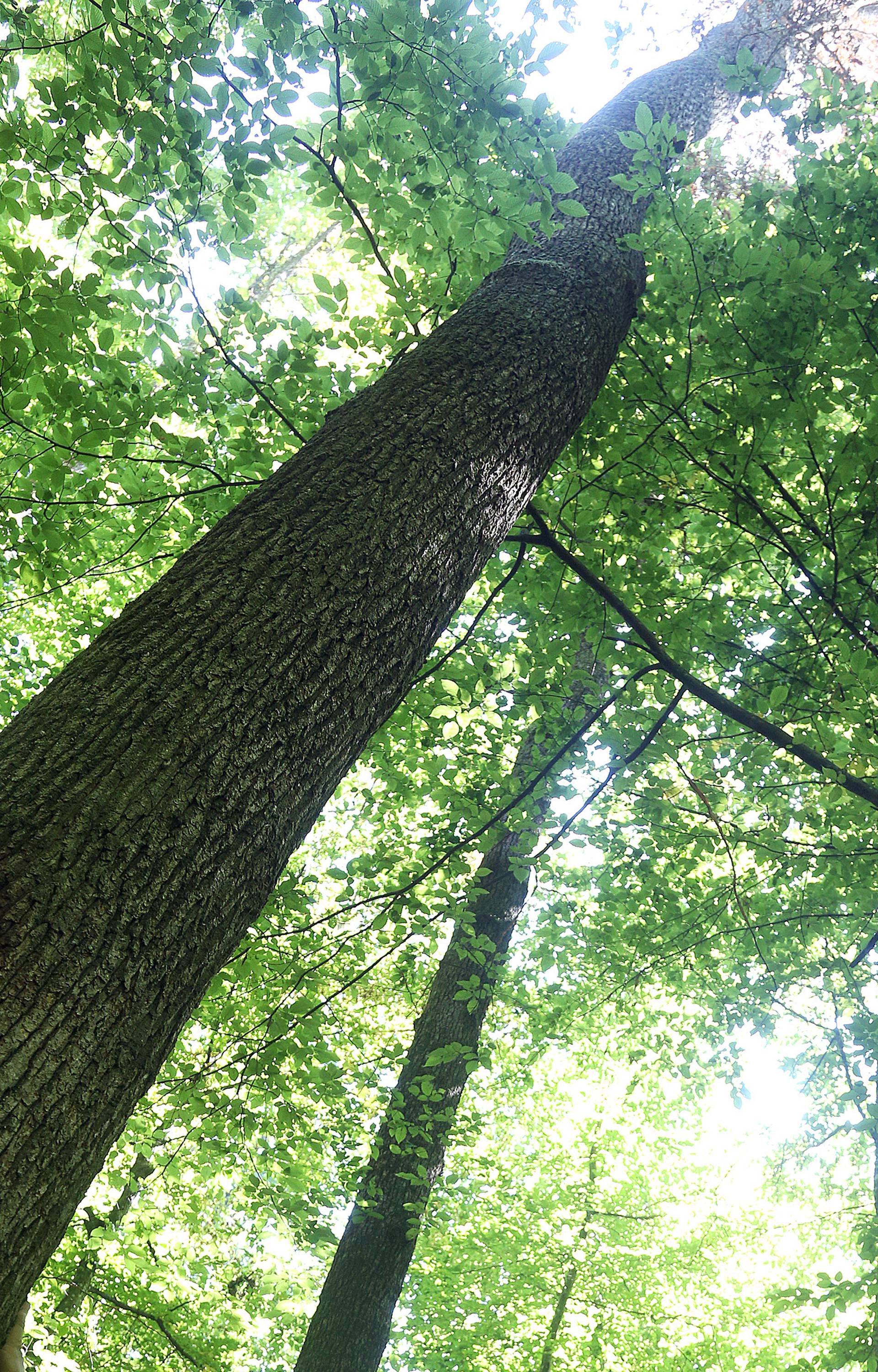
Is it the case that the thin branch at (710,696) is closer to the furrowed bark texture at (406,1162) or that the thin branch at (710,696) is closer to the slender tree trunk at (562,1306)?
the furrowed bark texture at (406,1162)

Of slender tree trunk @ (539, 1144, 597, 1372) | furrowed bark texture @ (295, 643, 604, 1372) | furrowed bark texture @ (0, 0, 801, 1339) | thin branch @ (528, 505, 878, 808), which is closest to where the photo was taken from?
furrowed bark texture @ (0, 0, 801, 1339)

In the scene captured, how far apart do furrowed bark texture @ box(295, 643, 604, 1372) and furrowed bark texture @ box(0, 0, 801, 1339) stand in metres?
2.07

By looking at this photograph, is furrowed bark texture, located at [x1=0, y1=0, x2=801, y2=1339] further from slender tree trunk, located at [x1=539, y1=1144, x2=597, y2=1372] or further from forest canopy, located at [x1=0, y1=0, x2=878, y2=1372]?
slender tree trunk, located at [x1=539, y1=1144, x2=597, y2=1372]

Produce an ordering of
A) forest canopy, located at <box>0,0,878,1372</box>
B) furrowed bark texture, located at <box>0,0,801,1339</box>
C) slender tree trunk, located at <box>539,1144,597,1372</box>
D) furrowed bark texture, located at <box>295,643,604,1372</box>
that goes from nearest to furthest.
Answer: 1. furrowed bark texture, located at <box>0,0,801,1339</box>
2. forest canopy, located at <box>0,0,878,1372</box>
3. furrowed bark texture, located at <box>295,643,604,1372</box>
4. slender tree trunk, located at <box>539,1144,597,1372</box>

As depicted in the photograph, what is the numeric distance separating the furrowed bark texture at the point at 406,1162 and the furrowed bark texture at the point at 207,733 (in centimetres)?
207

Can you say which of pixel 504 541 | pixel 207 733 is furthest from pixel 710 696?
pixel 207 733

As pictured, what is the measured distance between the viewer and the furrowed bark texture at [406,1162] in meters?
4.70

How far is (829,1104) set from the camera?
6133 millimetres

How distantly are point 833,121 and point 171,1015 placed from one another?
Result: 13.6ft

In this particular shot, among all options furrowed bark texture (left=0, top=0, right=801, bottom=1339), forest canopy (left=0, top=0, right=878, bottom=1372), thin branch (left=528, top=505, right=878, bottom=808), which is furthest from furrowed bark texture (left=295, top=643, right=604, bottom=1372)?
furrowed bark texture (left=0, top=0, right=801, bottom=1339)

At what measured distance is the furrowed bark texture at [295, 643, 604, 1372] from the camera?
15.4 feet

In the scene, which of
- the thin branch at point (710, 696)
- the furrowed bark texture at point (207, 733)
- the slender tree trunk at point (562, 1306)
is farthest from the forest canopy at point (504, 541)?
the slender tree trunk at point (562, 1306)

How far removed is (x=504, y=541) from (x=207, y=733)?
1778 mm

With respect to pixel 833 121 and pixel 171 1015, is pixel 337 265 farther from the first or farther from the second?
pixel 171 1015
